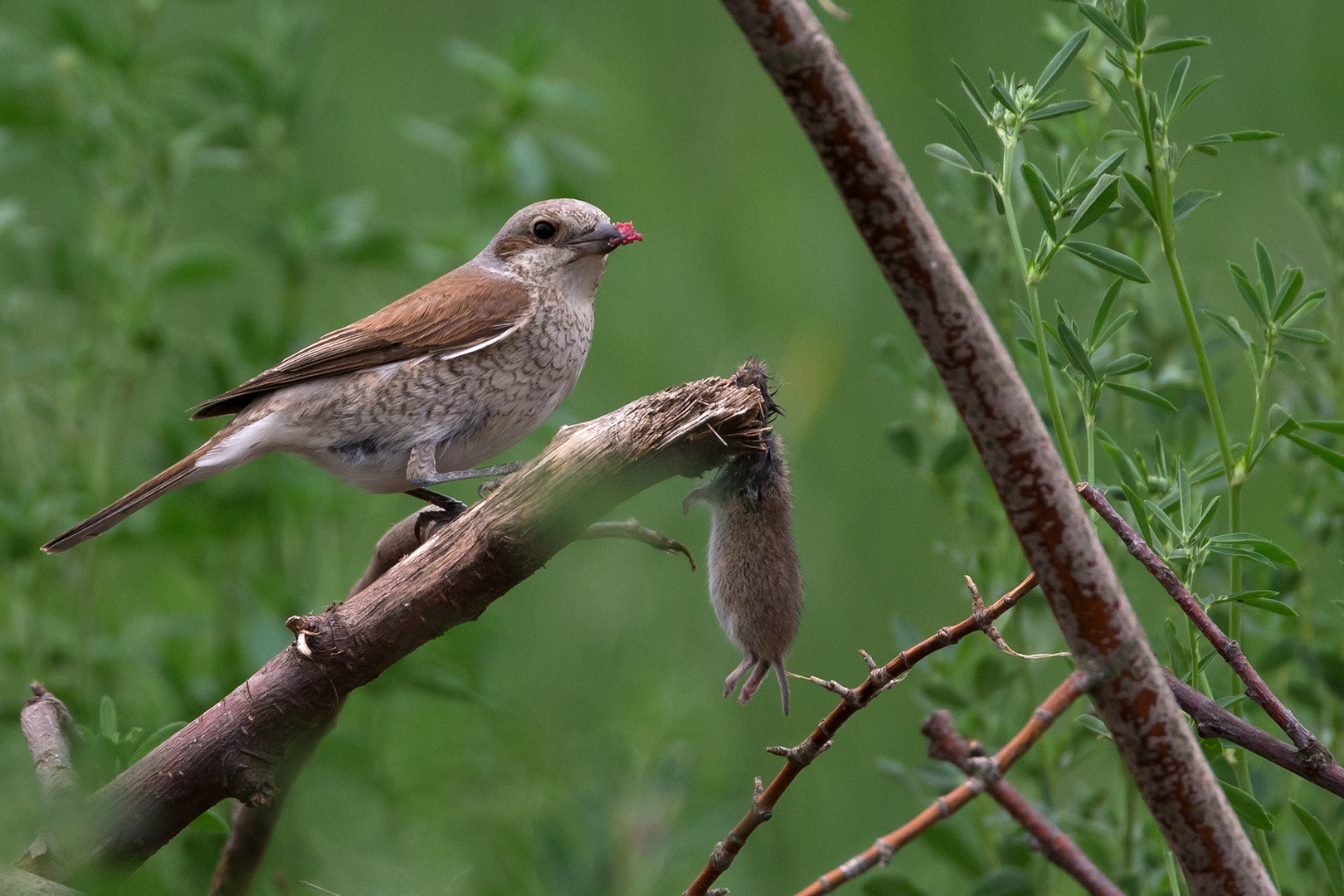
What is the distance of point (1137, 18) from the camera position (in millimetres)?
993

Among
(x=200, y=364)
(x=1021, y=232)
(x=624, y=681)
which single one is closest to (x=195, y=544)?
(x=200, y=364)

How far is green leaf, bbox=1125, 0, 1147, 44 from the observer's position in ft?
3.21

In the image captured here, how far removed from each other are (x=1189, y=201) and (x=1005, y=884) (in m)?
0.81

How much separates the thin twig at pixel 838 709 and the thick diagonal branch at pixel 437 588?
9.9 inches

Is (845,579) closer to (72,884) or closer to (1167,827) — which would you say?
(1167,827)

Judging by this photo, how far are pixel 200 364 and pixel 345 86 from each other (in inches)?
69.2

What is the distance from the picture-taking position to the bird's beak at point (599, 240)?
2061 mm

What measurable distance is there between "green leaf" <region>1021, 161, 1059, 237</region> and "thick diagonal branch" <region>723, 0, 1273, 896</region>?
11.3 inches

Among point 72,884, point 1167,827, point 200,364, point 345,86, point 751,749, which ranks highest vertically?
point 345,86

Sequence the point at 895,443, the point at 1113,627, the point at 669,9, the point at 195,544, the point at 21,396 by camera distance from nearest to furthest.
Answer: the point at 1113,627 → the point at 895,443 → the point at 21,396 → the point at 195,544 → the point at 669,9

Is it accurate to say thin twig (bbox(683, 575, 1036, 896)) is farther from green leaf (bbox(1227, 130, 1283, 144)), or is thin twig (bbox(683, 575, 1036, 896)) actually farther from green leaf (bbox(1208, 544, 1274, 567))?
green leaf (bbox(1227, 130, 1283, 144))

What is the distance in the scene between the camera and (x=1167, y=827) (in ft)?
2.63

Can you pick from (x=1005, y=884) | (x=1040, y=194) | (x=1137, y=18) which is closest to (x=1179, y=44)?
(x=1137, y=18)

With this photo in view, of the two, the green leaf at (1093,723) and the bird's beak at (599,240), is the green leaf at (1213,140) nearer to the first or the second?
the green leaf at (1093,723)
